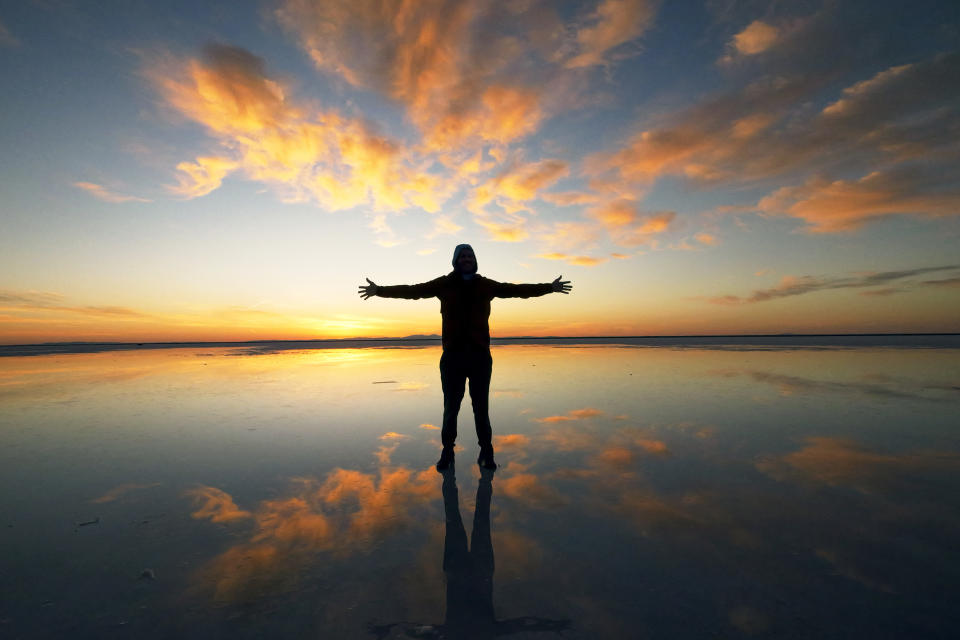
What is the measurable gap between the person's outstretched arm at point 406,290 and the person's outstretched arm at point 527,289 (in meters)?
0.79

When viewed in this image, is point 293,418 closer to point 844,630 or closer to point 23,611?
point 23,611

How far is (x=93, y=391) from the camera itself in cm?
1165

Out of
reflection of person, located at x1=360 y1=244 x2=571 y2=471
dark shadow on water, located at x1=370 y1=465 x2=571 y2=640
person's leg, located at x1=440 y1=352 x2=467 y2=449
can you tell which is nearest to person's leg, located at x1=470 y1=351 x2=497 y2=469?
reflection of person, located at x1=360 y1=244 x2=571 y2=471

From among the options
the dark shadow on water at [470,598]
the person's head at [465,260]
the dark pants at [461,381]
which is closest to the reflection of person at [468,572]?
the dark shadow on water at [470,598]

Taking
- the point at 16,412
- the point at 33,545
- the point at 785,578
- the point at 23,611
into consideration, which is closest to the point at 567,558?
the point at 785,578

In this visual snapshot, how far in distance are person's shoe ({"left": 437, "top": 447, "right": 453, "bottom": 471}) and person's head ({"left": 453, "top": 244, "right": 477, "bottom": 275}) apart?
2.29 m

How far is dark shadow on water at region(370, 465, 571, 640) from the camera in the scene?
2.32 meters

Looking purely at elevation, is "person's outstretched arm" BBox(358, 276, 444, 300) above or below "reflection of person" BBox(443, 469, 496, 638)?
above

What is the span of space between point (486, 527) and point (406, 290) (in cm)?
315

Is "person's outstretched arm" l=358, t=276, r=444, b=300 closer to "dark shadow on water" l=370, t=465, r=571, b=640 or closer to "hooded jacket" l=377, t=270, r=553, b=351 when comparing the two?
"hooded jacket" l=377, t=270, r=553, b=351

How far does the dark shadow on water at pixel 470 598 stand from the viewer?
2.32 m

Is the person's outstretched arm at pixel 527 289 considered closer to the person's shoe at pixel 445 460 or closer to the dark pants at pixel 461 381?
the dark pants at pixel 461 381

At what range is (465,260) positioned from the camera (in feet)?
18.1

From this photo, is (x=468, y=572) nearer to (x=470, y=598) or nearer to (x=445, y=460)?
(x=470, y=598)
